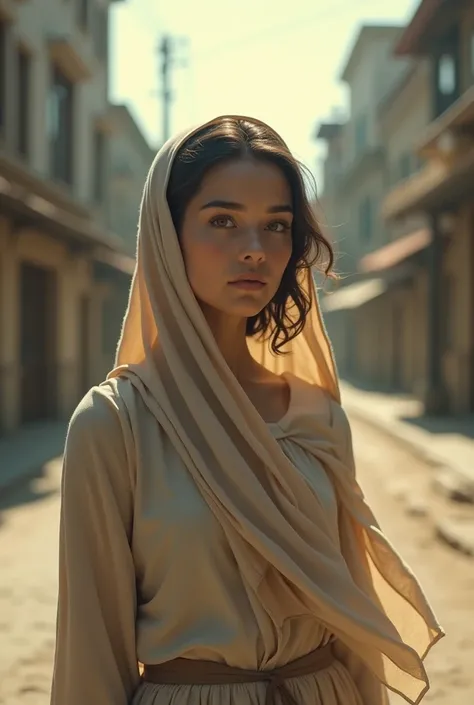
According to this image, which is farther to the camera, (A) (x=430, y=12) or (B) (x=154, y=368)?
(A) (x=430, y=12)

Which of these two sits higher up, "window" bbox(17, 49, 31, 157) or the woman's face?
"window" bbox(17, 49, 31, 157)

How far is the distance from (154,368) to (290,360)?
46 cm

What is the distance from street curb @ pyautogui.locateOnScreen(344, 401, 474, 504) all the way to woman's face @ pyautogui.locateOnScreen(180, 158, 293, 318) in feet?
21.9

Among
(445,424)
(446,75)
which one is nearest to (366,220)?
(446,75)

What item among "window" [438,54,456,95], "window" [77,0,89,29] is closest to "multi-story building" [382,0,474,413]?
"window" [438,54,456,95]

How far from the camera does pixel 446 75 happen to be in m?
16.7

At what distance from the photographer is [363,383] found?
2817 cm

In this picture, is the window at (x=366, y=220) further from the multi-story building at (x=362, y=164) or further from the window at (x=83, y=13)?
the window at (x=83, y=13)

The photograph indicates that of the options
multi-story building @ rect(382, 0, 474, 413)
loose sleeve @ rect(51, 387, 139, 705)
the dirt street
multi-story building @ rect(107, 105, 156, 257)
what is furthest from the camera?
multi-story building @ rect(107, 105, 156, 257)

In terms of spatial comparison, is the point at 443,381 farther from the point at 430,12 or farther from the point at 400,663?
the point at 400,663

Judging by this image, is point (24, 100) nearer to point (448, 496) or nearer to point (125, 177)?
point (448, 496)

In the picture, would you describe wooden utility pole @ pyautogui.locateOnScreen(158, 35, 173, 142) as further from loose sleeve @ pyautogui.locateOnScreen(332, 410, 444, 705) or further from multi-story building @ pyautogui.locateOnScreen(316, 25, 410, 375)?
loose sleeve @ pyautogui.locateOnScreen(332, 410, 444, 705)

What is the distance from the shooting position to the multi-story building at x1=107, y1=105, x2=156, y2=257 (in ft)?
104

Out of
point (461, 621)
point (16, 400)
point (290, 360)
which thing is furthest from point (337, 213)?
point (290, 360)
